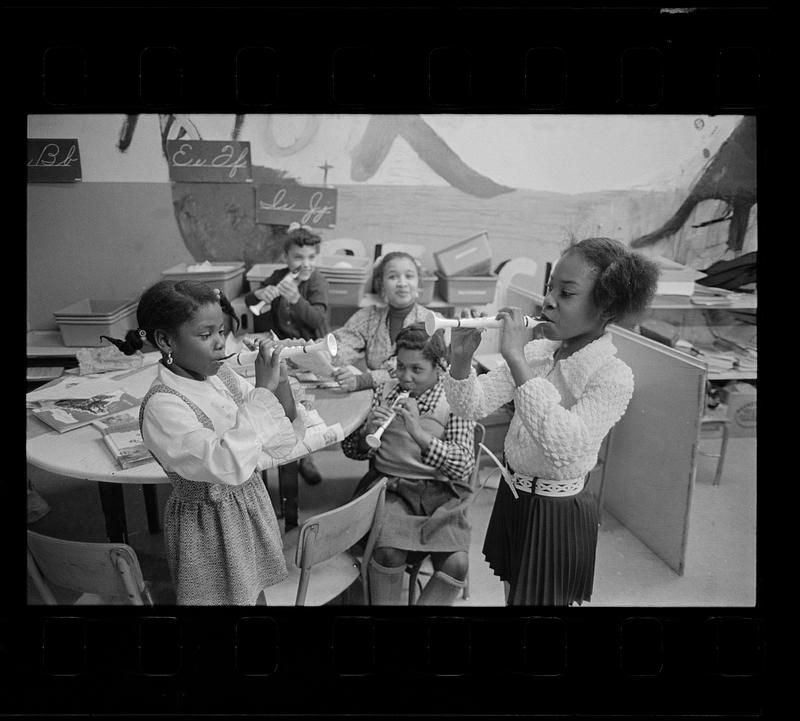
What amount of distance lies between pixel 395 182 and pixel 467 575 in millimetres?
800

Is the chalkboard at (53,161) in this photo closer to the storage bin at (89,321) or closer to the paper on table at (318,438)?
the storage bin at (89,321)

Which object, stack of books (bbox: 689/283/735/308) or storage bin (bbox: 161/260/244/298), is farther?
stack of books (bbox: 689/283/735/308)

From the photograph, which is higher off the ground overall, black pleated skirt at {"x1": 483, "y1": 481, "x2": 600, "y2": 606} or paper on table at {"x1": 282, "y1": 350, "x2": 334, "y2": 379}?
paper on table at {"x1": 282, "y1": 350, "x2": 334, "y2": 379}

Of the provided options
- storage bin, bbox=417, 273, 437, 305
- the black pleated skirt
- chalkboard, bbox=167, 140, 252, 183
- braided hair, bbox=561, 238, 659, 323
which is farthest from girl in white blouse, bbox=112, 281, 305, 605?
braided hair, bbox=561, 238, 659, 323

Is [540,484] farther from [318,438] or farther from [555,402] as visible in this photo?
[318,438]

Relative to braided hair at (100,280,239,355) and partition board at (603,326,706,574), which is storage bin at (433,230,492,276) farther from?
braided hair at (100,280,239,355)

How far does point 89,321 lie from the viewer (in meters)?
1.12

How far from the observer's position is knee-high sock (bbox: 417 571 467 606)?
1186 millimetres

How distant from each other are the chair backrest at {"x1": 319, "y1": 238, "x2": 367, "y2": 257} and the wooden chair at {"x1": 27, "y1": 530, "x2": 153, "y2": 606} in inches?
26.3

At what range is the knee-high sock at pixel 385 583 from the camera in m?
1.21

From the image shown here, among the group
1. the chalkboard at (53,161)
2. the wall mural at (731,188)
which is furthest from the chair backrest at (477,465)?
the chalkboard at (53,161)
